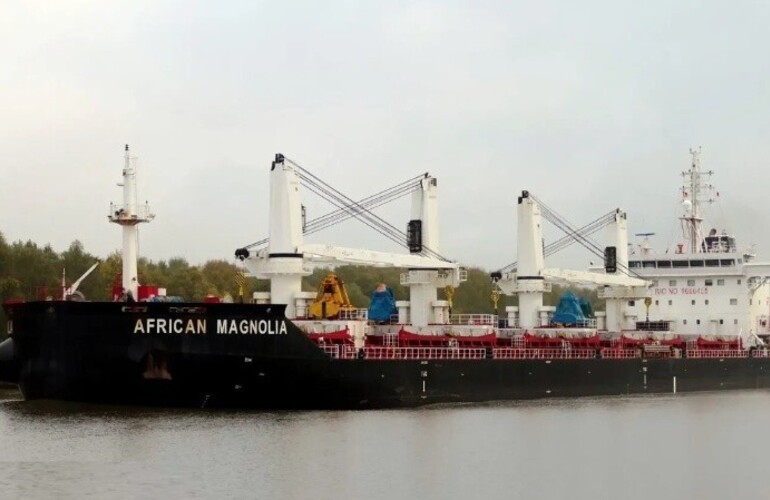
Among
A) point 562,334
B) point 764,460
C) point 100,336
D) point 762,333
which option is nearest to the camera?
point 764,460

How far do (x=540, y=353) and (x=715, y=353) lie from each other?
11984 mm

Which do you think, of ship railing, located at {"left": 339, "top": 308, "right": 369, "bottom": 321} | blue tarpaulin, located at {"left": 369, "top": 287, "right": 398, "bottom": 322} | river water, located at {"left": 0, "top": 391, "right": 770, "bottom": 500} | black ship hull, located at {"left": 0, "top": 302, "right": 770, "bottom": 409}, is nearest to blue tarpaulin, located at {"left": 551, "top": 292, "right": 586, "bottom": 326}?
blue tarpaulin, located at {"left": 369, "top": 287, "right": 398, "bottom": 322}

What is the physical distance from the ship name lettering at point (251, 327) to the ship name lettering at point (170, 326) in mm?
507

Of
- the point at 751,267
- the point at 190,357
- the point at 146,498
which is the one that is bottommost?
the point at 146,498

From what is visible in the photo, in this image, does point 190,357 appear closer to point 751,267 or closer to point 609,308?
point 609,308

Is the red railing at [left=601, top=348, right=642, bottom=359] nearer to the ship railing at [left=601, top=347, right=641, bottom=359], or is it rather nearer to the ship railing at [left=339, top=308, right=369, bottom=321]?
the ship railing at [left=601, top=347, right=641, bottom=359]

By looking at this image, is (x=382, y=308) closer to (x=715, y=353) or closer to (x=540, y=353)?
(x=540, y=353)

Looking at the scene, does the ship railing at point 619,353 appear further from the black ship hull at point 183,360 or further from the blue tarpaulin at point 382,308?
the black ship hull at point 183,360

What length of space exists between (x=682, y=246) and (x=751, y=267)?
3.26 m

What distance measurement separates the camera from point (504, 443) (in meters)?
28.9

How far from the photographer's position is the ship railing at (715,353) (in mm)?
51406

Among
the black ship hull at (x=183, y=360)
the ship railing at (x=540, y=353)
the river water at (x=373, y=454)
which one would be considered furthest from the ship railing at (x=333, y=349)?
the ship railing at (x=540, y=353)

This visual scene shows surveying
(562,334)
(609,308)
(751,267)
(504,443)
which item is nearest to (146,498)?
(504,443)

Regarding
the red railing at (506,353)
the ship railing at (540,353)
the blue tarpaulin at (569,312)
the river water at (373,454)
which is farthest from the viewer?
the blue tarpaulin at (569,312)
